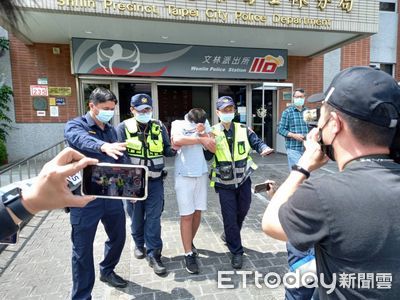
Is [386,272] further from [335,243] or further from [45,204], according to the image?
[45,204]

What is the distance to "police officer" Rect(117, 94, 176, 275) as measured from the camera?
2957 millimetres

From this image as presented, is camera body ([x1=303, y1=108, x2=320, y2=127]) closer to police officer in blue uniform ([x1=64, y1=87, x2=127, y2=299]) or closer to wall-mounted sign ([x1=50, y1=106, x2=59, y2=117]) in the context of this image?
police officer in blue uniform ([x1=64, y1=87, x2=127, y2=299])

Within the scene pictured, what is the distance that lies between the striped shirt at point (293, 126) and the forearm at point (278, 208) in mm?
3698

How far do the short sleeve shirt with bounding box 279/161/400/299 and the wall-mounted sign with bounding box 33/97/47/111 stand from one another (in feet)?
29.3

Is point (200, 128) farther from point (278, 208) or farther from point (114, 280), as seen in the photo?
point (278, 208)

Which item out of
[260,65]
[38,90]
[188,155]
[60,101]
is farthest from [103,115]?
[260,65]

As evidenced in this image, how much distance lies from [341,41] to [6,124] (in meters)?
9.87

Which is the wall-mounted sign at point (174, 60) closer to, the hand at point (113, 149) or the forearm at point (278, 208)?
the hand at point (113, 149)

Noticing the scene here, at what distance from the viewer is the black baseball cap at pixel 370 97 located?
38.8 inches

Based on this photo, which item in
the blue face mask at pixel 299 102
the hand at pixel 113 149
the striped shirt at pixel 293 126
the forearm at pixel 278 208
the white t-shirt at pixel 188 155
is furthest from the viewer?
the blue face mask at pixel 299 102

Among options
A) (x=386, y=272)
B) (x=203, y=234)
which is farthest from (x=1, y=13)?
(x=203, y=234)

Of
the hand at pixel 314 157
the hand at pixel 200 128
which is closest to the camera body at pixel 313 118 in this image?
the hand at pixel 314 157

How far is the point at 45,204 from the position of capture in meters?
0.98

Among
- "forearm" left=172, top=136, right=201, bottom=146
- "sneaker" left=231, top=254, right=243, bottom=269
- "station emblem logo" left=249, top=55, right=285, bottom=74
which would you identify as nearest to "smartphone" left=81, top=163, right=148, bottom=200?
"forearm" left=172, top=136, right=201, bottom=146
